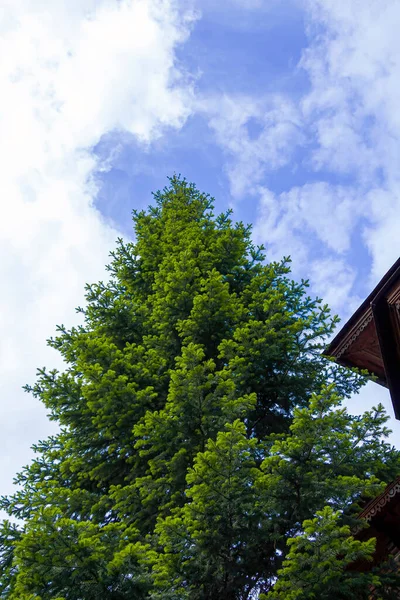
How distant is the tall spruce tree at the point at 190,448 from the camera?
6.65m

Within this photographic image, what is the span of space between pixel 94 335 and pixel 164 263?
2.21m

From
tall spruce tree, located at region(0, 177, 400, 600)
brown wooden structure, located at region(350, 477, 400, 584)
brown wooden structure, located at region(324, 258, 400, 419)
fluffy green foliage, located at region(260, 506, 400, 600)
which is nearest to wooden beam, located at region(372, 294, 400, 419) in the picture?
brown wooden structure, located at region(324, 258, 400, 419)

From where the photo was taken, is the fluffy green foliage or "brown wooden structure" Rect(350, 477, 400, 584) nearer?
the fluffy green foliage

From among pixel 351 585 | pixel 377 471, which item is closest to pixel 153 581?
pixel 351 585

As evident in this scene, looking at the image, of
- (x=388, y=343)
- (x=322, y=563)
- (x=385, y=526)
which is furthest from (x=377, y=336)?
(x=322, y=563)

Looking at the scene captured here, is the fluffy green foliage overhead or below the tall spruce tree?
below

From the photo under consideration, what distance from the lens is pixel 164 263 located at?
38.8ft

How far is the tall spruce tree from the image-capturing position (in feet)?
21.8

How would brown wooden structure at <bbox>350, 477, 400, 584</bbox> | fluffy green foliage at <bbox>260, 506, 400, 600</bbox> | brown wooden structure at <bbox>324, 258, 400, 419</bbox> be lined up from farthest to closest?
brown wooden structure at <bbox>324, 258, 400, 419</bbox> < brown wooden structure at <bbox>350, 477, 400, 584</bbox> < fluffy green foliage at <bbox>260, 506, 400, 600</bbox>

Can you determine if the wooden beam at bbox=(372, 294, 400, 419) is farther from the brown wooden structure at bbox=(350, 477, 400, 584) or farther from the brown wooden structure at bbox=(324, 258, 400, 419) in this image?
the brown wooden structure at bbox=(350, 477, 400, 584)

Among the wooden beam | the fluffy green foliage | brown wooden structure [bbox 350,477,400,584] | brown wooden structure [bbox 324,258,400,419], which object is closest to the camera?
the fluffy green foliage

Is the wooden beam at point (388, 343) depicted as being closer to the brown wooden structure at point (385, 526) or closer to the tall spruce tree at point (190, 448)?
the tall spruce tree at point (190, 448)

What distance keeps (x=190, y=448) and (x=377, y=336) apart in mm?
3644

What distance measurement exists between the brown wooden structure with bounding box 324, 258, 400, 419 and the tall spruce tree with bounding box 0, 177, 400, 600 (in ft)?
1.25
